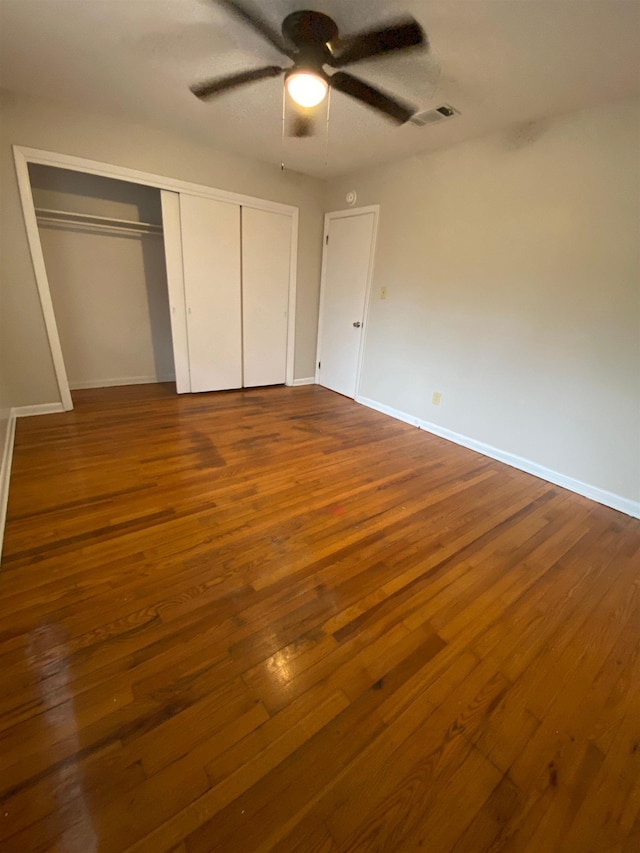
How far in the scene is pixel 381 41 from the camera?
1483mm

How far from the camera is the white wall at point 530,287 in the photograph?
2.27m

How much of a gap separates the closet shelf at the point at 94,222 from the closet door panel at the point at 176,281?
1.77 ft

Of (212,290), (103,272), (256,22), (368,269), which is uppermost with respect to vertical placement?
(256,22)

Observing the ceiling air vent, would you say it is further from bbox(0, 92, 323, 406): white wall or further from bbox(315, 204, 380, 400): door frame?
bbox(0, 92, 323, 406): white wall

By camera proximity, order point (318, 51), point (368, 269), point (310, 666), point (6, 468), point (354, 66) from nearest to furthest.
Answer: point (310, 666), point (318, 51), point (354, 66), point (6, 468), point (368, 269)

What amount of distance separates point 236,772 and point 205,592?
676 millimetres

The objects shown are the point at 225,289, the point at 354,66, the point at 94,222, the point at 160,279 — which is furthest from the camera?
the point at 160,279

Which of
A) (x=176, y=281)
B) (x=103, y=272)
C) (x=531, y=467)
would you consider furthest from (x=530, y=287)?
(x=103, y=272)

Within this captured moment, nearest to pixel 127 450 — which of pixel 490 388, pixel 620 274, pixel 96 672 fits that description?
pixel 96 672

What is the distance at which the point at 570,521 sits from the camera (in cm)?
228

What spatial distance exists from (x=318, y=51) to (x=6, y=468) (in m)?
3.02

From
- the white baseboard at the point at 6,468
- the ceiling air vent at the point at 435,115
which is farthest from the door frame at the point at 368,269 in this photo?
the white baseboard at the point at 6,468

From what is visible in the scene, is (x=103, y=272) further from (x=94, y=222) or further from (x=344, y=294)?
(x=344, y=294)

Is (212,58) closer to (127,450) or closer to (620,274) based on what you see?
(127,450)
